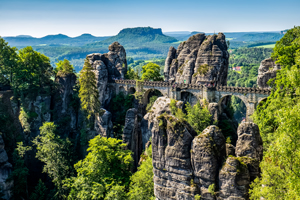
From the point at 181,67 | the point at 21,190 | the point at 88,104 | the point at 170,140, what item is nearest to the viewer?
the point at 170,140

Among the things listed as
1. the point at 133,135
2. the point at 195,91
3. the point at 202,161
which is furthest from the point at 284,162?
the point at 195,91

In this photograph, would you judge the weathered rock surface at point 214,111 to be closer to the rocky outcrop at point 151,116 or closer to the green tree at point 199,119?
the green tree at point 199,119

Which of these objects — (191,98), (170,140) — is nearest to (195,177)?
(170,140)

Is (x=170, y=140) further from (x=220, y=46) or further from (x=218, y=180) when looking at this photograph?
(x=220, y=46)

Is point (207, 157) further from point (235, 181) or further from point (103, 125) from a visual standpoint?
point (103, 125)

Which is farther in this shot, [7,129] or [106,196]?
[7,129]
